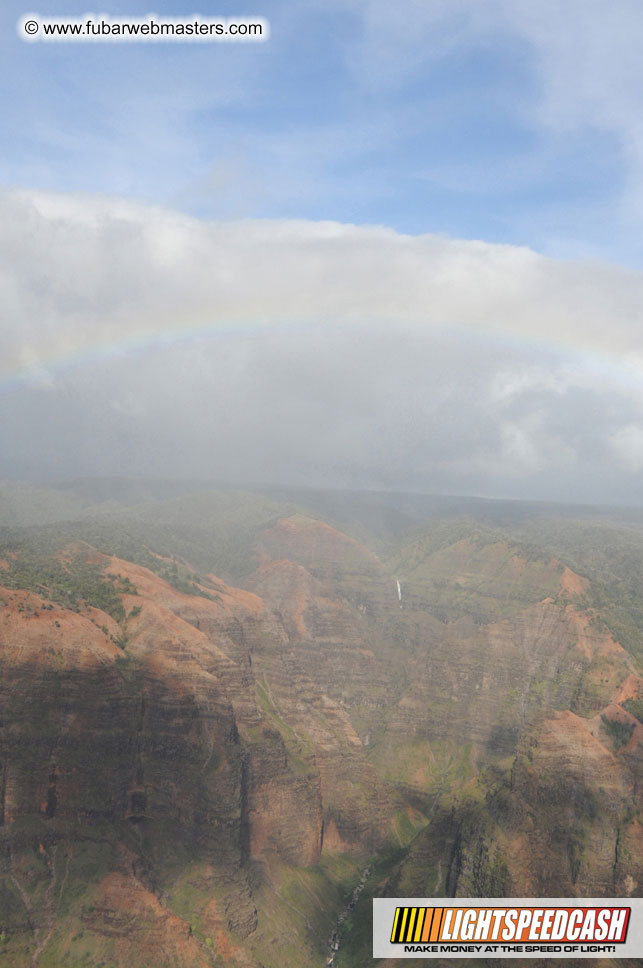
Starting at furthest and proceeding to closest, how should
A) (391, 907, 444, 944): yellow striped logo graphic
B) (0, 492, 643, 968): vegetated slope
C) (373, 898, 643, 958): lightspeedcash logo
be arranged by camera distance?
1. (391, 907, 444, 944): yellow striped logo graphic
2. (0, 492, 643, 968): vegetated slope
3. (373, 898, 643, 958): lightspeedcash logo

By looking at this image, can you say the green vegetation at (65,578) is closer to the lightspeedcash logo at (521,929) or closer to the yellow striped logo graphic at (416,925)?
the yellow striped logo graphic at (416,925)

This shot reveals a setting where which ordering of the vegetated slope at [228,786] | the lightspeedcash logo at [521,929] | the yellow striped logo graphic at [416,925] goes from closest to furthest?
the lightspeedcash logo at [521,929], the vegetated slope at [228,786], the yellow striped logo graphic at [416,925]

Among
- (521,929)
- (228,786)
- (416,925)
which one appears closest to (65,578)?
(228,786)

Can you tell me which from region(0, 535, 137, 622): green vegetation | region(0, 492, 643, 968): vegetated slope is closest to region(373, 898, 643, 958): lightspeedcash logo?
region(0, 492, 643, 968): vegetated slope

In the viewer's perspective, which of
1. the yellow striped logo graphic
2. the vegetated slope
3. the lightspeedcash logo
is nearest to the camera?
the lightspeedcash logo

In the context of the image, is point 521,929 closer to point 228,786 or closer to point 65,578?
point 228,786

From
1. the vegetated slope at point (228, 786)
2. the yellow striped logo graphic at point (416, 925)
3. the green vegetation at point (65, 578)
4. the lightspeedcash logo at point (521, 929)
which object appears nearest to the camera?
the lightspeedcash logo at point (521, 929)

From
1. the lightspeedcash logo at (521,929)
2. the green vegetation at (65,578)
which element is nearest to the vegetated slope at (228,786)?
the green vegetation at (65,578)

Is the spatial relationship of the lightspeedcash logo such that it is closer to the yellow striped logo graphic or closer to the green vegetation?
the yellow striped logo graphic

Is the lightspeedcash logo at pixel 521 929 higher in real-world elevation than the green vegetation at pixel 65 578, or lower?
lower

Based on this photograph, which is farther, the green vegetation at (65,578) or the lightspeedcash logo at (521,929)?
the green vegetation at (65,578)

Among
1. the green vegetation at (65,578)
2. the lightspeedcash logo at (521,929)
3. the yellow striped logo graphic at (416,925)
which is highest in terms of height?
the green vegetation at (65,578)
